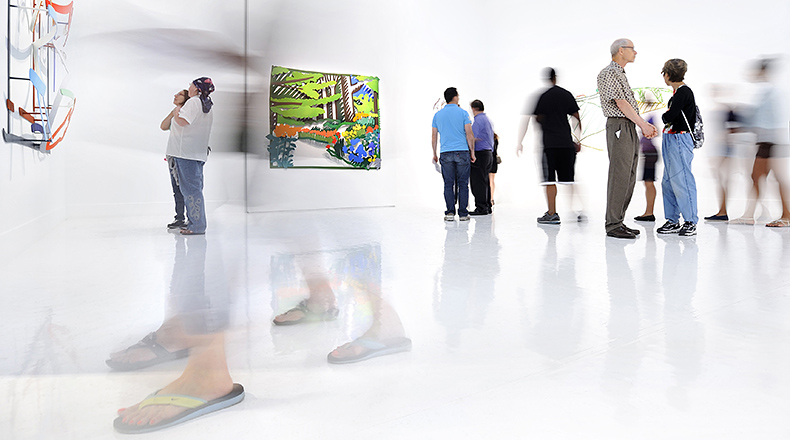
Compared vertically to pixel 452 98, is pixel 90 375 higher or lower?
lower

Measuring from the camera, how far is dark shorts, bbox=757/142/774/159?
3.76 metres

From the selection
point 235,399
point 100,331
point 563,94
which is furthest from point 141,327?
point 563,94

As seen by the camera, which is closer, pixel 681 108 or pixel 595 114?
pixel 681 108

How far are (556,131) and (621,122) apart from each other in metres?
0.88

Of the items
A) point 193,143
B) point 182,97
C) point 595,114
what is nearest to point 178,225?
point 193,143

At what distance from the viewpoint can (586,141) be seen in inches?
268

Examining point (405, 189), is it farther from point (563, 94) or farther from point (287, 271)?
point (287, 271)

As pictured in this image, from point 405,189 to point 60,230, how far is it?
4273 millimetres

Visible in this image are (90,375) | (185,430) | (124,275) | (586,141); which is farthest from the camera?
(586,141)

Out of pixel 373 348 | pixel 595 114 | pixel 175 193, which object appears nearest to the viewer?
pixel 373 348

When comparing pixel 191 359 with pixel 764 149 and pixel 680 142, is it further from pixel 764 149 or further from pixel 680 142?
pixel 764 149

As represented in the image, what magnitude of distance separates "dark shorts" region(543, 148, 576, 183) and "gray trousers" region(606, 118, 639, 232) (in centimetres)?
81

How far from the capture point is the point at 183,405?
808 millimetres

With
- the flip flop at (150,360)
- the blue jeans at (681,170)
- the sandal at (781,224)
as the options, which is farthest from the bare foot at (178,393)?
the sandal at (781,224)
